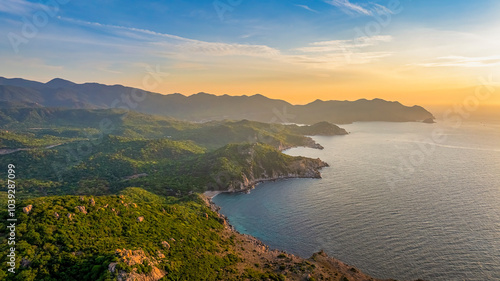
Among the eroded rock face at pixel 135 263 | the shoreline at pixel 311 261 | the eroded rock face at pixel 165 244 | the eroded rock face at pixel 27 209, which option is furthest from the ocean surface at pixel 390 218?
the eroded rock face at pixel 27 209

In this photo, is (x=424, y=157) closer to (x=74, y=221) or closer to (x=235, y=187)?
(x=235, y=187)

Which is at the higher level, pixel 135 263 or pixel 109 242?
pixel 135 263

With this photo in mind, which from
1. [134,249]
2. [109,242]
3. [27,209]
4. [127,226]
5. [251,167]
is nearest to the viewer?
[134,249]

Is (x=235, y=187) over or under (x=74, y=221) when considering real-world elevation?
under

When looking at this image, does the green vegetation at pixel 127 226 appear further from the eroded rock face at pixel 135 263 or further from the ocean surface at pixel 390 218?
the ocean surface at pixel 390 218

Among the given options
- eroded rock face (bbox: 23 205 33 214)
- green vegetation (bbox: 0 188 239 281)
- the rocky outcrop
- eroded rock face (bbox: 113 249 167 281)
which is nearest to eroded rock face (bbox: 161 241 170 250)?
green vegetation (bbox: 0 188 239 281)

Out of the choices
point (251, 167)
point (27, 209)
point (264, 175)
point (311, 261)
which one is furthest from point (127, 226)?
point (264, 175)

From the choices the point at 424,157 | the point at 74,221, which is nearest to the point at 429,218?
the point at 74,221

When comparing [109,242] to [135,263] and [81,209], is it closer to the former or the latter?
[135,263]
